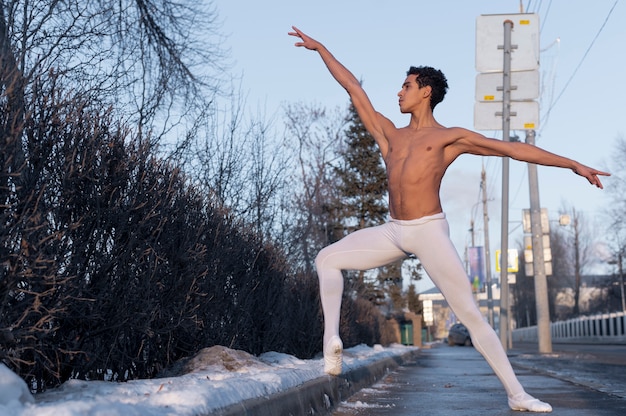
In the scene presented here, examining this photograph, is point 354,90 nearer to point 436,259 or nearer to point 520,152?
point 520,152

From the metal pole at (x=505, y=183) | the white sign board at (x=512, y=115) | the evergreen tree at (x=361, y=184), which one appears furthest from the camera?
the evergreen tree at (x=361, y=184)

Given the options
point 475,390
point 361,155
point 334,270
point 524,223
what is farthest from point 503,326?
point 334,270

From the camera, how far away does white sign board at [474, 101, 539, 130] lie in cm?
2402

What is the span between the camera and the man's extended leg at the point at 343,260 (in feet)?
19.9

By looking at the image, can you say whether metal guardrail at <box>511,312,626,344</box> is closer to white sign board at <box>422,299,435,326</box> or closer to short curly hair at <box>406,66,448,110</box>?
white sign board at <box>422,299,435,326</box>

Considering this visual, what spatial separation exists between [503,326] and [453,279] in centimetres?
2175

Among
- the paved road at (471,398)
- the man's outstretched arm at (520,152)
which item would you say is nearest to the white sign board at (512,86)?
the paved road at (471,398)

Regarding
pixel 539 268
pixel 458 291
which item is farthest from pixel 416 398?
pixel 539 268

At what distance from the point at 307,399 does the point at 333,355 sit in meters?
0.57

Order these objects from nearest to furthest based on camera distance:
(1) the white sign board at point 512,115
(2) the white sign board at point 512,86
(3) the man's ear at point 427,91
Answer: (3) the man's ear at point 427,91
(1) the white sign board at point 512,115
(2) the white sign board at point 512,86

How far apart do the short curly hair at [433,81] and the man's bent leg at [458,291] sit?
931 mm

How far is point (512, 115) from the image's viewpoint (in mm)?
23938

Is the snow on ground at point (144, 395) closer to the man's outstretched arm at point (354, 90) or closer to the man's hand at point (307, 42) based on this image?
the man's outstretched arm at point (354, 90)

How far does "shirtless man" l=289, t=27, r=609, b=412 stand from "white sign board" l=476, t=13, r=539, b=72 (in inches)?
749
